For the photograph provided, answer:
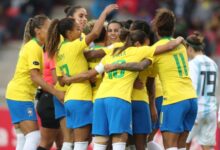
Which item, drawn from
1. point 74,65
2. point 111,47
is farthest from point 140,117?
point 74,65

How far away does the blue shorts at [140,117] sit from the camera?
12422 millimetres

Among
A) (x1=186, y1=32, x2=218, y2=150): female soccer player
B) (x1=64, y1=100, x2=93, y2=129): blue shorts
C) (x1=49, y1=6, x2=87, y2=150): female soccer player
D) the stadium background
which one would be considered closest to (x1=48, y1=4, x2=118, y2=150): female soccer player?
(x1=64, y1=100, x2=93, y2=129): blue shorts

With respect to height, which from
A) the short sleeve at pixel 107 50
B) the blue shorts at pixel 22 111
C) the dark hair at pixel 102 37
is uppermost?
the dark hair at pixel 102 37

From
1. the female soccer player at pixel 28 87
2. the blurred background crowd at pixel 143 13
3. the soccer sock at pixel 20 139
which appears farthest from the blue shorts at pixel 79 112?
the blurred background crowd at pixel 143 13

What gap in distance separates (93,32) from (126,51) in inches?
21.0

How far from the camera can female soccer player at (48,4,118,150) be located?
12531 mm

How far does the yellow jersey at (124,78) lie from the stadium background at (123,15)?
8689 millimetres

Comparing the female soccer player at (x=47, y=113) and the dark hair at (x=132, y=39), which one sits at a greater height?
the dark hair at (x=132, y=39)

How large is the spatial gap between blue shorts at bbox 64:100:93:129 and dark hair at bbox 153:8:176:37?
127cm

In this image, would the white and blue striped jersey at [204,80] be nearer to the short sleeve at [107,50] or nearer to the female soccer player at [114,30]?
the female soccer player at [114,30]

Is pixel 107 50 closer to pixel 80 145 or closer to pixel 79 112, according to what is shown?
pixel 79 112

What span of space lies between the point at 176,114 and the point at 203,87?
105 inches

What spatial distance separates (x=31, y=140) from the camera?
13.2 meters

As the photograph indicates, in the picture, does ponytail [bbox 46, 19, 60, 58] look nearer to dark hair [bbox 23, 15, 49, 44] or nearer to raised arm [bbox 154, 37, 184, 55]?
dark hair [bbox 23, 15, 49, 44]
